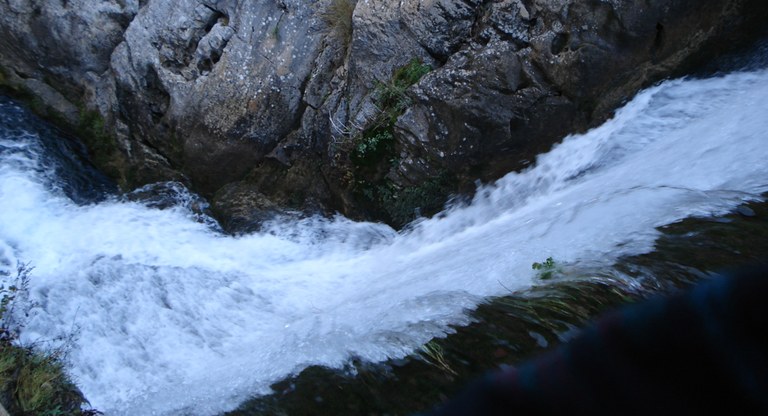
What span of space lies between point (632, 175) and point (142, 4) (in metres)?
6.48

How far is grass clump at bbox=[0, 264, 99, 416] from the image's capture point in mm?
4043

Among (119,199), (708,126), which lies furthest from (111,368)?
(708,126)

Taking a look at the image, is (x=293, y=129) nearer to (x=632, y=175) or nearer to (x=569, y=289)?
(x=632, y=175)

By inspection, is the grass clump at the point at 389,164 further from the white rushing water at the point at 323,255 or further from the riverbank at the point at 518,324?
the riverbank at the point at 518,324

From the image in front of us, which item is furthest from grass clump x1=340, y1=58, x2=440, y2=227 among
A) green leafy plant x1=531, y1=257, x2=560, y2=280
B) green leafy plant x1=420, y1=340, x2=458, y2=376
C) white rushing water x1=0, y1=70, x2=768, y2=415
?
green leafy plant x1=420, y1=340, x2=458, y2=376

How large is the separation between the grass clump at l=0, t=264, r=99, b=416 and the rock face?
107 inches

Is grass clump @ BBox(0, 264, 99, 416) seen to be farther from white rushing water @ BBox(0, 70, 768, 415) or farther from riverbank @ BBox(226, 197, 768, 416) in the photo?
→ riverbank @ BBox(226, 197, 768, 416)

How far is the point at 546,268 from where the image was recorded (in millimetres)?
3951

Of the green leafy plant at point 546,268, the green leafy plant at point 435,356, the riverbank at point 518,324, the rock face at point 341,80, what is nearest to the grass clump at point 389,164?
the rock face at point 341,80

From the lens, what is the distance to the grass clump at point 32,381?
159 inches

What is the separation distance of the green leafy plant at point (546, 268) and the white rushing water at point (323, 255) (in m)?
0.07

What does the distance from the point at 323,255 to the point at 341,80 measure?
200 cm

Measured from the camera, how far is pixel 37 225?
22.4 ft

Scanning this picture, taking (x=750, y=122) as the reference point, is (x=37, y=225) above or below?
above
